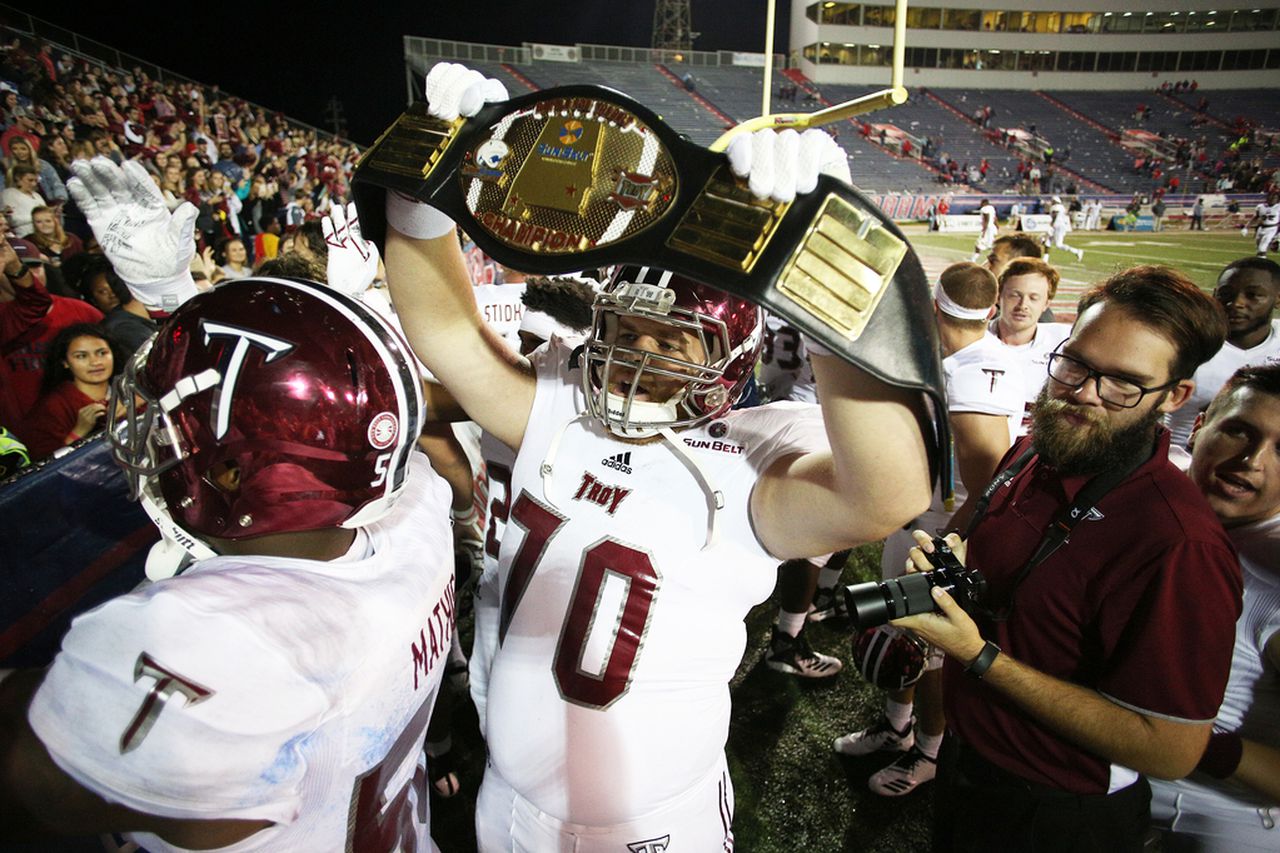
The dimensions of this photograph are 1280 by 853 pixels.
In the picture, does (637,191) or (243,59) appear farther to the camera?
(243,59)

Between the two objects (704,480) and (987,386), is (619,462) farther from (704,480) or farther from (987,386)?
(987,386)

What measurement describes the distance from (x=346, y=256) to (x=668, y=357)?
2859 mm

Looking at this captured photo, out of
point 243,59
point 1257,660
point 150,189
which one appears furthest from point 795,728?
point 243,59

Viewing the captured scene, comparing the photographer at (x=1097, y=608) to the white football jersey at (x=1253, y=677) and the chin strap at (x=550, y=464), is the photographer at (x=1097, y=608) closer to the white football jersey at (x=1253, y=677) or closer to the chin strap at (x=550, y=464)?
the white football jersey at (x=1253, y=677)

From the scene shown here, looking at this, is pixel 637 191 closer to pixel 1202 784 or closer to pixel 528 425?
pixel 528 425

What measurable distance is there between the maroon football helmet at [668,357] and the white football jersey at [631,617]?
12cm

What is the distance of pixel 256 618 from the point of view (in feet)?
3.17

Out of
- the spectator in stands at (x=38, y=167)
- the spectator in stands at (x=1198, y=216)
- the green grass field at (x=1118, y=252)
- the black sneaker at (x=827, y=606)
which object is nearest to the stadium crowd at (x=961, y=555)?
the black sneaker at (x=827, y=606)

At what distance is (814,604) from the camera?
4.41 metres

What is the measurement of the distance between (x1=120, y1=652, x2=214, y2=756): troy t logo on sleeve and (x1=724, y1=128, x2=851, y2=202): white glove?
1.03 m

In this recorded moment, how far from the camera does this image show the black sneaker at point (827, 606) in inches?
168

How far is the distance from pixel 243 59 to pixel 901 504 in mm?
56111

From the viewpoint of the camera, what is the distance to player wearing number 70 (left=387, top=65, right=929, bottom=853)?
62.1 inches

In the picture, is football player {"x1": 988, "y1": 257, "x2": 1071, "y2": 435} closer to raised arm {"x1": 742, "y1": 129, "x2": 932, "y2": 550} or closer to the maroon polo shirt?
the maroon polo shirt
